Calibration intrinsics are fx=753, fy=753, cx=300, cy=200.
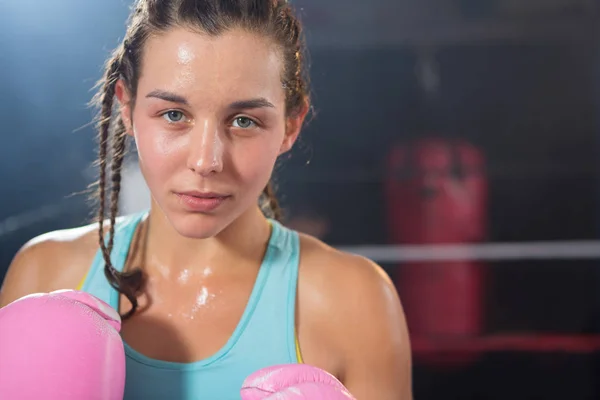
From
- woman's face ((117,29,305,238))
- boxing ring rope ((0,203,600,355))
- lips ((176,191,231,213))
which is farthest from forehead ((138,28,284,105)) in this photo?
boxing ring rope ((0,203,600,355))

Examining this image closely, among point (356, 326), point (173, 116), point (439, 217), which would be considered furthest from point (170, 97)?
point (439, 217)

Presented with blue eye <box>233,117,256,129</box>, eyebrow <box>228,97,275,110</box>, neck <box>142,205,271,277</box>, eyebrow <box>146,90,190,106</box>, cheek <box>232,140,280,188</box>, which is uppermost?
eyebrow <box>146,90,190,106</box>

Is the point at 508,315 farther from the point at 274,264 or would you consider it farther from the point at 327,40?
the point at 274,264

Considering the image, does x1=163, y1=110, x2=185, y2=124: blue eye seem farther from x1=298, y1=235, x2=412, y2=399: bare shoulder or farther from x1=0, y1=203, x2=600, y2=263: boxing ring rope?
x1=0, y1=203, x2=600, y2=263: boxing ring rope

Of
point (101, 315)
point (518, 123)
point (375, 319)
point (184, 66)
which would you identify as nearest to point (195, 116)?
point (184, 66)

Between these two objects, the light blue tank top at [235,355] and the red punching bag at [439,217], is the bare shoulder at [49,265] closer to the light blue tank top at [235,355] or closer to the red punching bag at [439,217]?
the light blue tank top at [235,355]

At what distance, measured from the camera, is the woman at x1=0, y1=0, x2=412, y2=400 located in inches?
33.0

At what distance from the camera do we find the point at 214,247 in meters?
0.99

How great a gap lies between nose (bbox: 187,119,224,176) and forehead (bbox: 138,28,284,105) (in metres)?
0.03

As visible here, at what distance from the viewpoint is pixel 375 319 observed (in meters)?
0.96

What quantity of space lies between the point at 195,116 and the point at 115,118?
307 millimetres

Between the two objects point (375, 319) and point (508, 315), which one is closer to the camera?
point (375, 319)

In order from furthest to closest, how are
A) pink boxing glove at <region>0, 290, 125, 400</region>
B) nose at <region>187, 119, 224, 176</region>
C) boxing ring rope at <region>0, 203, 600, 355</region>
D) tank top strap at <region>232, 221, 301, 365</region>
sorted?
Result: boxing ring rope at <region>0, 203, 600, 355</region> < tank top strap at <region>232, 221, 301, 365</region> < nose at <region>187, 119, 224, 176</region> < pink boxing glove at <region>0, 290, 125, 400</region>

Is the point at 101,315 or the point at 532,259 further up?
the point at 101,315
